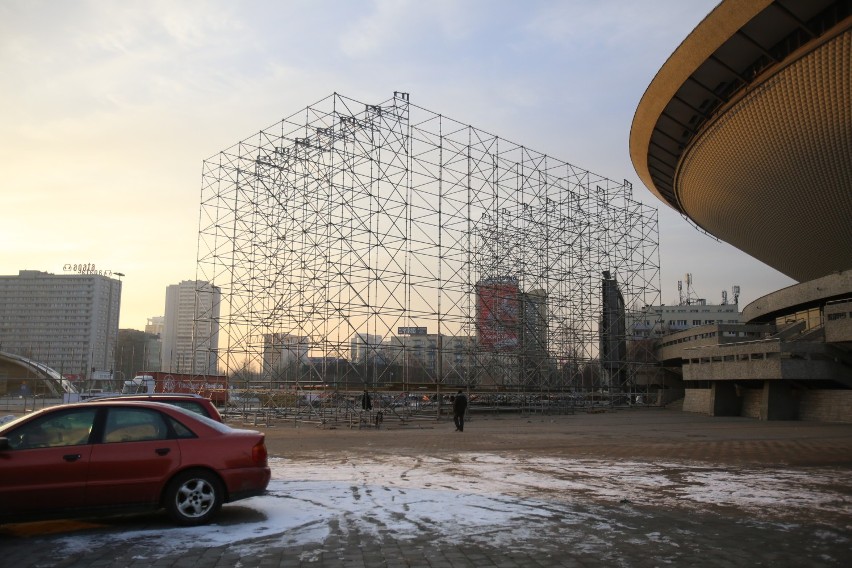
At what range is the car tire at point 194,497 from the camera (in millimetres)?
6430

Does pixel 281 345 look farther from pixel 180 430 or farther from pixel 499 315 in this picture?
pixel 180 430

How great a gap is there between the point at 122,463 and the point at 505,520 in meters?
3.61

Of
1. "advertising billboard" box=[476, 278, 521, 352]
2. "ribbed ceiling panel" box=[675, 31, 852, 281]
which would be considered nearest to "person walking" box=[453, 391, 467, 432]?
"ribbed ceiling panel" box=[675, 31, 852, 281]

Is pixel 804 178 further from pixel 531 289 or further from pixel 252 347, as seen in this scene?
pixel 252 347

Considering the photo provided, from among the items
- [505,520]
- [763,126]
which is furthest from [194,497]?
[763,126]

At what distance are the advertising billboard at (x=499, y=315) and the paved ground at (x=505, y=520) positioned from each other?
22.5m

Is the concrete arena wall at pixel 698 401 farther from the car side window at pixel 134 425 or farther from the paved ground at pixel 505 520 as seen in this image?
the car side window at pixel 134 425

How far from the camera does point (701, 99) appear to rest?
22.6 m

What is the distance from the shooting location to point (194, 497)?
6.53 meters

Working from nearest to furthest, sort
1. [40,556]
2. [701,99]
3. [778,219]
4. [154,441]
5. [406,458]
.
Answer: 1. [40,556]
2. [154,441]
3. [406,458]
4. [701,99]
5. [778,219]

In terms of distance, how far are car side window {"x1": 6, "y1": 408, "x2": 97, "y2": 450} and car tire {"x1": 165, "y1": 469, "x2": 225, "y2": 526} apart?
0.94 meters

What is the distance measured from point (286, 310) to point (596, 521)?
22.2 m

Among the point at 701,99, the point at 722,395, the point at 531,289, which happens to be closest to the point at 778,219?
the point at 722,395

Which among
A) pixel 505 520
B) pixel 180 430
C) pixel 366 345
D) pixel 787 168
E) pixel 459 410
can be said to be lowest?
pixel 505 520
